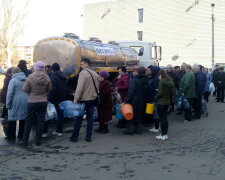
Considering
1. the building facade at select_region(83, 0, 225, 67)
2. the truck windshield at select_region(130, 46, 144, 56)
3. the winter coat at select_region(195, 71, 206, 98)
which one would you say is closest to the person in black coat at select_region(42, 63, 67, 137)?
the winter coat at select_region(195, 71, 206, 98)

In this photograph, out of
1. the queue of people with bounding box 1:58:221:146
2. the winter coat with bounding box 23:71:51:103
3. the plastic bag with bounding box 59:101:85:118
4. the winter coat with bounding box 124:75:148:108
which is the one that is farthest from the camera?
the winter coat with bounding box 124:75:148:108

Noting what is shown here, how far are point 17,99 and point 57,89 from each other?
116 centimetres

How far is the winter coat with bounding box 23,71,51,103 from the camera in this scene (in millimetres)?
6633

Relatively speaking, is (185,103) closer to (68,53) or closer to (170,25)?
(68,53)

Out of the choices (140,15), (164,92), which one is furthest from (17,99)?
(140,15)

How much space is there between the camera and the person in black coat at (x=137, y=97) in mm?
8039

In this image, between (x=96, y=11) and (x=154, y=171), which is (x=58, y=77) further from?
(x=96, y=11)

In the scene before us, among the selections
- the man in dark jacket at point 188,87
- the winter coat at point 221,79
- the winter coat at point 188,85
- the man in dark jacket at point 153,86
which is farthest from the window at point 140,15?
the man in dark jacket at point 153,86

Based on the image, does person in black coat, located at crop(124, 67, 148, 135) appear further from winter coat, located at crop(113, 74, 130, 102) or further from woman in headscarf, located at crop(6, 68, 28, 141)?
woman in headscarf, located at crop(6, 68, 28, 141)

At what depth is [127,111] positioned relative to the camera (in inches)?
311

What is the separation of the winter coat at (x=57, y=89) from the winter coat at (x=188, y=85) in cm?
415

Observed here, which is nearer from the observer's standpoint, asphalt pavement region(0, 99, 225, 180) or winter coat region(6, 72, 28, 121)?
asphalt pavement region(0, 99, 225, 180)

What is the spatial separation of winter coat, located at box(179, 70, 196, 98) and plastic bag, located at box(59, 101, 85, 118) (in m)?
4.10

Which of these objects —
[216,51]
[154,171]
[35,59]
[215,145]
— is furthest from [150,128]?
[216,51]
